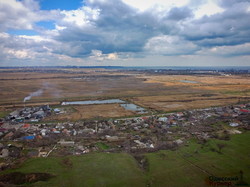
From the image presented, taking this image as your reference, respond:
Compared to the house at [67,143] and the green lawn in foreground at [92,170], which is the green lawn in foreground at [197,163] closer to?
the green lawn in foreground at [92,170]

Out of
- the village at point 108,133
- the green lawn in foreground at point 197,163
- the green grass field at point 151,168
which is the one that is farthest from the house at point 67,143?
the green lawn in foreground at point 197,163

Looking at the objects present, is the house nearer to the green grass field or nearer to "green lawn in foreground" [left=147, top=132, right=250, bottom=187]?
the green grass field

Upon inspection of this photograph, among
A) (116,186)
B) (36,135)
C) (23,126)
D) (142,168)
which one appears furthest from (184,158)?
(23,126)

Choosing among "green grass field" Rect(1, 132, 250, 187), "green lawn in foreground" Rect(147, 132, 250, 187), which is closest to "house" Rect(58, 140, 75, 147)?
"green grass field" Rect(1, 132, 250, 187)

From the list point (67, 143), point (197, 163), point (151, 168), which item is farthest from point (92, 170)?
Answer: point (197, 163)

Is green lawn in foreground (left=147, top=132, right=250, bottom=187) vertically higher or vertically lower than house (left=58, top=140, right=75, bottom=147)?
higher
